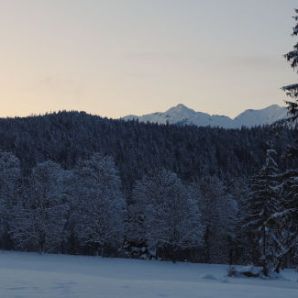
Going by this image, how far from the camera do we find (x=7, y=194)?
233ft

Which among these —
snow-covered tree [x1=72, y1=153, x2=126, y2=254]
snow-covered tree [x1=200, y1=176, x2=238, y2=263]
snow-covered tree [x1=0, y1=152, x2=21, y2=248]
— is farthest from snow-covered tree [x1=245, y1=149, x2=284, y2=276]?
snow-covered tree [x1=0, y1=152, x2=21, y2=248]

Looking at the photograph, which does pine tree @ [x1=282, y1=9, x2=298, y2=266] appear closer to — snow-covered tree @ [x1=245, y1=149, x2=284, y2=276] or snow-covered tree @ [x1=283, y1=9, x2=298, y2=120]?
snow-covered tree @ [x1=283, y1=9, x2=298, y2=120]

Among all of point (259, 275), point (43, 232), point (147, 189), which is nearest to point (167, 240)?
point (147, 189)

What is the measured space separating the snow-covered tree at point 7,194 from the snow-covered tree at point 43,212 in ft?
5.83

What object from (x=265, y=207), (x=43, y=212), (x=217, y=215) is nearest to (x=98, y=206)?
(x=43, y=212)

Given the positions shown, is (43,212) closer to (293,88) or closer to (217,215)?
(217,215)

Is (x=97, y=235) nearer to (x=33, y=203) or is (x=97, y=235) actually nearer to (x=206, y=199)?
(x=33, y=203)

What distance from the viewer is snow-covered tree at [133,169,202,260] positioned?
67.1 metres

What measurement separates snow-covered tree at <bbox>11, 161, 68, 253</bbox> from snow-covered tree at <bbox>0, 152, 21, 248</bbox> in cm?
178

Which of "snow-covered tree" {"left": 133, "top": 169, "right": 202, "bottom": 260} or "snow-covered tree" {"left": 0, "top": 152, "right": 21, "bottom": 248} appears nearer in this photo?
"snow-covered tree" {"left": 133, "top": 169, "right": 202, "bottom": 260}

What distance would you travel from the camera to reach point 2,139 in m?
190

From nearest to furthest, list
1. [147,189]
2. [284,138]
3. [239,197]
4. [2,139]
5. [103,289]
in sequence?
1. [103,289]
2. [284,138]
3. [147,189]
4. [239,197]
5. [2,139]

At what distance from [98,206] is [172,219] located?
31.8 feet

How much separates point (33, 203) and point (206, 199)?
988 inches
